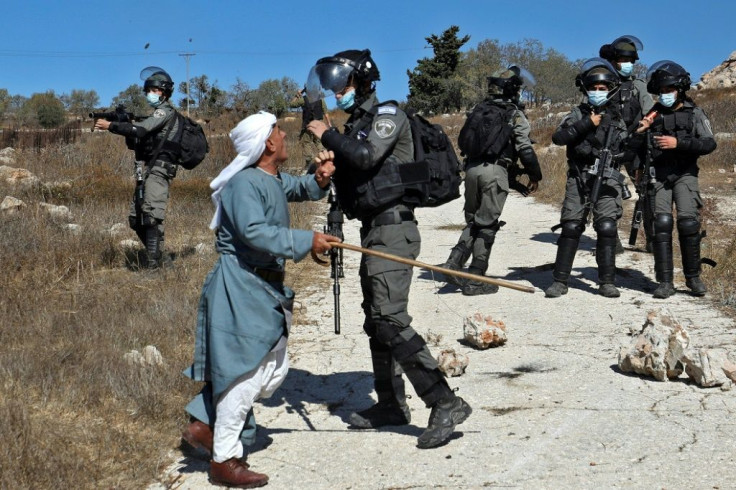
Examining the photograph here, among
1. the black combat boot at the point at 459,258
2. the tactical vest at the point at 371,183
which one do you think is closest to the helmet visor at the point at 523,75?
the black combat boot at the point at 459,258

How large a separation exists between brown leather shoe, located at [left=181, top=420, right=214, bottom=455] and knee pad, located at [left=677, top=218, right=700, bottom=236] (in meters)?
5.29

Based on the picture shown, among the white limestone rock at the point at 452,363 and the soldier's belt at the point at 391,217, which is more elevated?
the soldier's belt at the point at 391,217

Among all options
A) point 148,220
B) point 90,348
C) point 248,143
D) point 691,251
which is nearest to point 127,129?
point 148,220

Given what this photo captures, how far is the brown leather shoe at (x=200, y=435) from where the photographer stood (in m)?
4.18

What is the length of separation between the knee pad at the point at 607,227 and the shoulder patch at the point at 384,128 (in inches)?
158

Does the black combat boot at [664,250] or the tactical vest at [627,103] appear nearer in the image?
the black combat boot at [664,250]

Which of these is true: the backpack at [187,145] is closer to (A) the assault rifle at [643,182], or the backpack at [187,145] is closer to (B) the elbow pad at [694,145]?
(A) the assault rifle at [643,182]

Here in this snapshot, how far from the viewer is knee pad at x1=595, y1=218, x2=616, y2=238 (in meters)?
7.91

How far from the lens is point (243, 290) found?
407 centimetres

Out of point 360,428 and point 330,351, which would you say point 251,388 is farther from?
point 330,351

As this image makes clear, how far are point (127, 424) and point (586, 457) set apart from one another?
8.16 feet

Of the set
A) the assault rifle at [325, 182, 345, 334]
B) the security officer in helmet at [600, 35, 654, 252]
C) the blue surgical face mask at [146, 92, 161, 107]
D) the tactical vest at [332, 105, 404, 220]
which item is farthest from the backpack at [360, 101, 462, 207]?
the blue surgical face mask at [146, 92, 161, 107]

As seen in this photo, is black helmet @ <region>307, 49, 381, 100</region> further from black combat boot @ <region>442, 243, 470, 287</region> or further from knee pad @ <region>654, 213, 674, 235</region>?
knee pad @ <region>654, 213, 674, 235</region>

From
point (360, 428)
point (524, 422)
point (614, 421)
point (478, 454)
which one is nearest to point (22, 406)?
point (360, 428)
